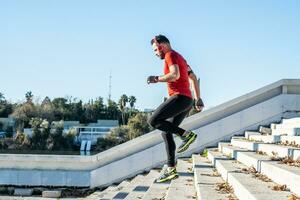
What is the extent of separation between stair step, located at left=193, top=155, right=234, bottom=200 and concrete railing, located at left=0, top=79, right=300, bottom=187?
2.96 meters

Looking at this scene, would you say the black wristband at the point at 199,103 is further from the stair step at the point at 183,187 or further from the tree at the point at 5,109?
the tree at the point at 5,109

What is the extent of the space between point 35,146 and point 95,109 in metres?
37.6

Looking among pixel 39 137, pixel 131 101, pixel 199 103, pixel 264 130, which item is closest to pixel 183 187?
pixel 199 103

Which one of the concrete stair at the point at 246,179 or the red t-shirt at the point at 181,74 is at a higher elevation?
the red t-shirt at the point at 181,74

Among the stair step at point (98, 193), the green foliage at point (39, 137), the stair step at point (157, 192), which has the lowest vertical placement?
the green foliage at point (39, 137)

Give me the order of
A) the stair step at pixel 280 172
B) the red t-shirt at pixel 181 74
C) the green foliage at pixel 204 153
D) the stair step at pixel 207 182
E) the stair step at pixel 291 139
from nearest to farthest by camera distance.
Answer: the stair step at pixel 280 172 → the stair step at pixel 207 182 → the red t-shirt at pixel 181 74 → the stair step at pixel 291 139 → the green foliage at pixel 204 153

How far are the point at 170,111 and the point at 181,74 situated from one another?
0.46 meters

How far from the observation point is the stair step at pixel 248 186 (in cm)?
380

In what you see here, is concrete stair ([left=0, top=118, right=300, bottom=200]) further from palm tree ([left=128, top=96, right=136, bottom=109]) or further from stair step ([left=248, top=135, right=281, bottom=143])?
palm tree ([left=128, top=96, right=136, bottom=109])

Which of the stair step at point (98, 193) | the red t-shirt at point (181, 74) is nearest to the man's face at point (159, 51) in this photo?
the red t-shirt at point (181, 74)

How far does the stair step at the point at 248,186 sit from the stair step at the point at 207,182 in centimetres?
17

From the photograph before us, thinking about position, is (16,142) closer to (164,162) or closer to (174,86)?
(164,162)

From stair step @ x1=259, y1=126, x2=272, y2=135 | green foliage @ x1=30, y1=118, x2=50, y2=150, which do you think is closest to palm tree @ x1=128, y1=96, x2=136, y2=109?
green foliage @ x1=30, y1=118, x2=50, y2=150

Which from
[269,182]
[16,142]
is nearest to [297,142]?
[269,182]
